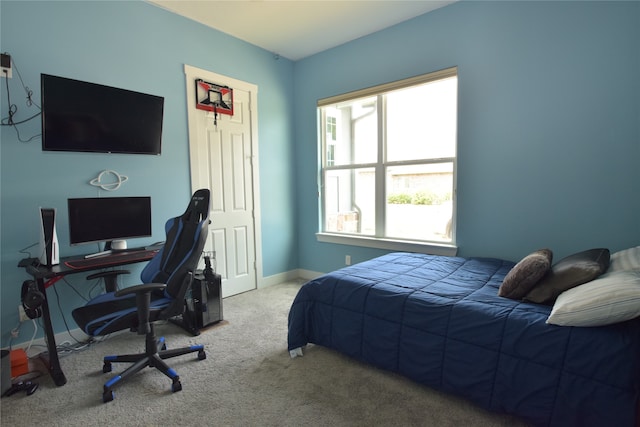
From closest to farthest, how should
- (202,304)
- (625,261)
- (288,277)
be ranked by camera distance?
1. (625,261)
2. (202,304)
3. (288,277)

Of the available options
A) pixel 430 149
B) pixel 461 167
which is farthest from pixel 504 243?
pixel 430 149

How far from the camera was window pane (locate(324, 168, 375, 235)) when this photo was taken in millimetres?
3824

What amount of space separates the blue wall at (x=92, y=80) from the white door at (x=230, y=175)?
111 millimetres

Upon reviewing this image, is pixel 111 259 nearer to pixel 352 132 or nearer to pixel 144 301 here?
pixel 144 301

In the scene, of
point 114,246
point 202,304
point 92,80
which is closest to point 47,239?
point 114,246

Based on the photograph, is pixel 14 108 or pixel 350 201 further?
pixel 350 201

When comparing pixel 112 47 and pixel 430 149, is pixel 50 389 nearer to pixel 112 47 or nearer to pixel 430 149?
pixel 112 47

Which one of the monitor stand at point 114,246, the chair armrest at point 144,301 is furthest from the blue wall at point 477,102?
the chair armrest at point 144,301

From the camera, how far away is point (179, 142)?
315cm

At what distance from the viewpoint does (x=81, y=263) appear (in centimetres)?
215

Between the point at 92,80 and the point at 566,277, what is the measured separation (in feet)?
11.7

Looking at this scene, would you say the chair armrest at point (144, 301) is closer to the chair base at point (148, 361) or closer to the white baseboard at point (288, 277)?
the chair base at point (148, 361)

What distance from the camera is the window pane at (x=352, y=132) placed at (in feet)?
12.2

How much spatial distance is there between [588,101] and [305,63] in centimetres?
302
